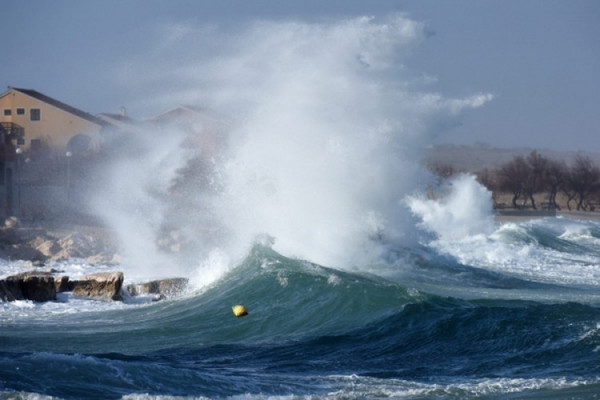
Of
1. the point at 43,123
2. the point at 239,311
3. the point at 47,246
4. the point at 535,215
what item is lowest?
the point at 239,311

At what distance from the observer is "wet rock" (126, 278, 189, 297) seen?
61.8 ft

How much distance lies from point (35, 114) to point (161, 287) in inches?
1273

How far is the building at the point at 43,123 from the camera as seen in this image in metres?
47.6

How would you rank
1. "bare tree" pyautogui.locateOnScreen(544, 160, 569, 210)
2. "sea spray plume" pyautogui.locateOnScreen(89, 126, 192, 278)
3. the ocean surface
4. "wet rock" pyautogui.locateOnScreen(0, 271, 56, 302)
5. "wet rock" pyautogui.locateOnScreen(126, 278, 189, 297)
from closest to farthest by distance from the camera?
the ocean surface, "wet rock" pyautogui.locateOnScreen(0, 271, 56, 302), "wet rock" pyautogui.locateOnScreen(126, 278, 189, 297), "sea spray plume" pyautogui.locateOnScreen(89, 126, 192, 278), "bare tree" pyautogui.locateOnScreen(544, 160, 569, 210)

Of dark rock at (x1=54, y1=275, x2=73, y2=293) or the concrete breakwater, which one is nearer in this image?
the concrete breakwater

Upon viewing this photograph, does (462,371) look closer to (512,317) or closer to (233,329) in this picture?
(512,317)

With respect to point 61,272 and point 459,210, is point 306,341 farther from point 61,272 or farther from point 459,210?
point 459,210

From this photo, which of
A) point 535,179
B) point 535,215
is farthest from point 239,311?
point 535,179

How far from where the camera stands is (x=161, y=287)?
19.2 m

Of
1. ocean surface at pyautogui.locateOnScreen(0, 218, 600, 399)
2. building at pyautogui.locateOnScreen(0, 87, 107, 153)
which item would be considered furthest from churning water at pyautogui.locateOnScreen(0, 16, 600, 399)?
building at pyautogui.locateOnScreen(0, 87, 107, 153)

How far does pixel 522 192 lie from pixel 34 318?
188 feet

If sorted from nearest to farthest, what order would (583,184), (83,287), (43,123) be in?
(83,287) < (43,123) < (583,184)

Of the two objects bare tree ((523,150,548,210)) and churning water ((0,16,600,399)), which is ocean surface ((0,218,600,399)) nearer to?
churning water ((0,16,600,399))

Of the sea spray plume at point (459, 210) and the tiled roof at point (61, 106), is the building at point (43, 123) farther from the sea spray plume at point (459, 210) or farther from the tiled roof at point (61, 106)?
the sea spray plume at point (459, 210)
